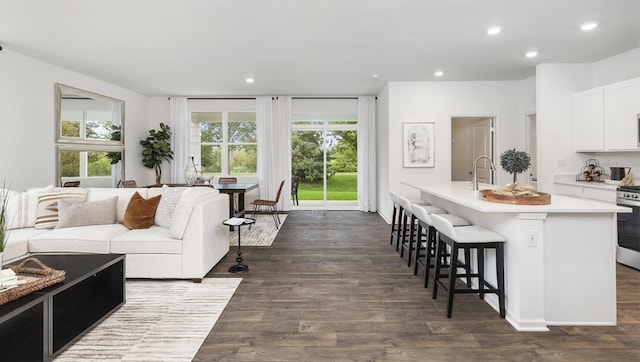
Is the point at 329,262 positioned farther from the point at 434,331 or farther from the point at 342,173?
the point at 342,173

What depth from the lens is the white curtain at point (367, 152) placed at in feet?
25.5

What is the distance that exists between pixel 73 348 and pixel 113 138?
5.56m

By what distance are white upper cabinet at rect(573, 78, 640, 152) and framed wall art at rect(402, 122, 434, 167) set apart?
2.18 meters

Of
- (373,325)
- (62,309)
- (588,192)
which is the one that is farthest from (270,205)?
(588,192)

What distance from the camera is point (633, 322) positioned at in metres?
2.56

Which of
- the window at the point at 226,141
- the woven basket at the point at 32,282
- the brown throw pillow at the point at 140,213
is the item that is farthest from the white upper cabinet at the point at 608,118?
the window at the point at 226,141

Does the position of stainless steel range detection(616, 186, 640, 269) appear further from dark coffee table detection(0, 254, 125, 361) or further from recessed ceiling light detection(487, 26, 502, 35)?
dark coffee table detection(0, 254, 125, 361)

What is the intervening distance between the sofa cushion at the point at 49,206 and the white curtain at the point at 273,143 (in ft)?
13.6

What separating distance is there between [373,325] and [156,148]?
6.56 meters

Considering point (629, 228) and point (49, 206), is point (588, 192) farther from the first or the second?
point (49, 206)

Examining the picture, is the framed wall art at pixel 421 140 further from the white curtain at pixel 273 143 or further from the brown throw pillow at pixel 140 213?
the brown throw pillow at pixel 140 213

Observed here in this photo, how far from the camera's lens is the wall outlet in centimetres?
245

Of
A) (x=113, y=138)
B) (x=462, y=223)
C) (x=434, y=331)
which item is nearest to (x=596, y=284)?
(x=462, y=223)

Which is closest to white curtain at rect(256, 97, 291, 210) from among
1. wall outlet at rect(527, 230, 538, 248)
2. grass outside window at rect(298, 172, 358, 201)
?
grass outside window at rect(298, 172, 358, 201)
